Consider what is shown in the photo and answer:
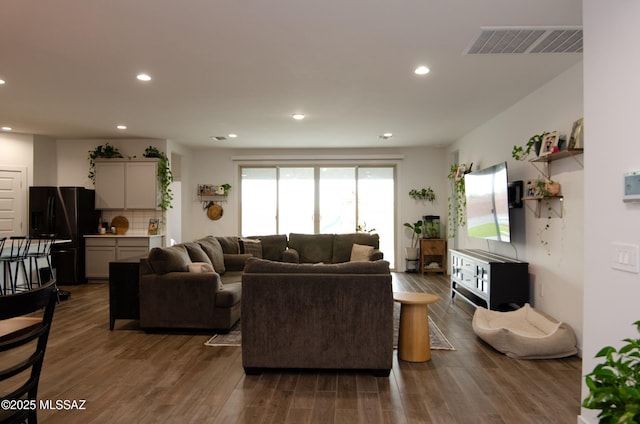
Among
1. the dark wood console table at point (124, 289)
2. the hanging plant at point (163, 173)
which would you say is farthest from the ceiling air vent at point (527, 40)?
the hanging plant at point (163, 173)

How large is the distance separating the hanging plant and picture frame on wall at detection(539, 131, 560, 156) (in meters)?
6.10

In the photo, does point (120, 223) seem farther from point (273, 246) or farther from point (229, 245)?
point (273, 246)

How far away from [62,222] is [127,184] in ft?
4.00

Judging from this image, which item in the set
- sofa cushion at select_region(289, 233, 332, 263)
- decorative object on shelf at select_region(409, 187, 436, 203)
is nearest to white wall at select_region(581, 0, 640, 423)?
sofa cushion at select_region(289, 233, 332, 263)

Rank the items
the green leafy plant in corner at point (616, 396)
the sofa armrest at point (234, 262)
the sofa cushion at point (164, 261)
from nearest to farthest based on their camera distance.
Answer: the green leafy plant in corner at point (616, 396) → the sofa cushion at point (164, 261) → the sofa armrest at point (234, 262)

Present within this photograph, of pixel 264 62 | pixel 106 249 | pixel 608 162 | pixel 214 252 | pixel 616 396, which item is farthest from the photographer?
Result: pixel 106 249

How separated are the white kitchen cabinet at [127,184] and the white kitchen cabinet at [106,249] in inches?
24.9

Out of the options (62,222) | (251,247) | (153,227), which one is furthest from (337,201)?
(62,222)

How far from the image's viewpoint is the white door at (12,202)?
663 centimetres

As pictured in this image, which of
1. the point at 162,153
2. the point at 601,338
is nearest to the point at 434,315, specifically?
the point at 601,338

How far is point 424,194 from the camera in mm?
8180

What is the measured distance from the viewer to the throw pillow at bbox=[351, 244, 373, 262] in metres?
Answer: 5.97

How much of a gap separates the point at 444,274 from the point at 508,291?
3492 mm

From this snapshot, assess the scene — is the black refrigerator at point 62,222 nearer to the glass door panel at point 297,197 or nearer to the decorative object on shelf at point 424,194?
the glass door panel at point 297,197
